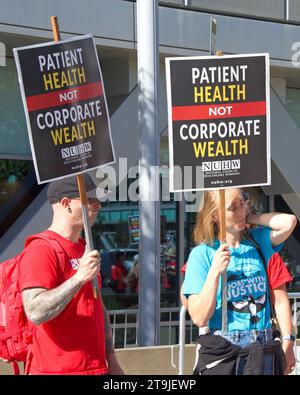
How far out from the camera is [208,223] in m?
5.12

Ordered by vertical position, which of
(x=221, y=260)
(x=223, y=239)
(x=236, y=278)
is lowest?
(x=236, y=278)

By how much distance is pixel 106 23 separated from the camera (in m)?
12.2

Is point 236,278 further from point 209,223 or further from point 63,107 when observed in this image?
point 63,107

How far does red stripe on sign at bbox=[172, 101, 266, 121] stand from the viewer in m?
5.39

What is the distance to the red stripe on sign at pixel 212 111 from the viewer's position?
539 cm

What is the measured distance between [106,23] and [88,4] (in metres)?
0.37

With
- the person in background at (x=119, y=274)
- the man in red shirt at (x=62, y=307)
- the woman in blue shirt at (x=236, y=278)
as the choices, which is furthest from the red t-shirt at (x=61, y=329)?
the person in background at (x=119, y=274)

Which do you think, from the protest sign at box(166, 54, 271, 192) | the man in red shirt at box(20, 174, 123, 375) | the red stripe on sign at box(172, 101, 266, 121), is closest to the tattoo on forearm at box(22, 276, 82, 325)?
the man in red shirt at box(20, 174, 123, 375)

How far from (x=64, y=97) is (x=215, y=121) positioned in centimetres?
104

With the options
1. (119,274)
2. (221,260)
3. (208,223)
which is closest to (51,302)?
(221,260)

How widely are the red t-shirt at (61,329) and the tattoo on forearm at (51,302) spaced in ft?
0.24

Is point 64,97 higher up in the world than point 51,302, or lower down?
higher up

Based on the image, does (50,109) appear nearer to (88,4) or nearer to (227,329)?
(227,329)
